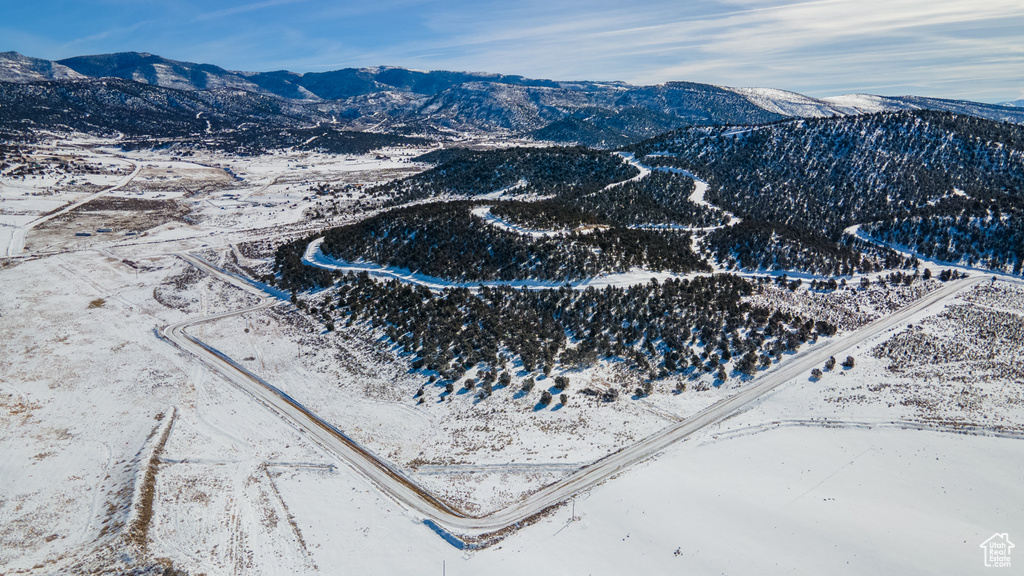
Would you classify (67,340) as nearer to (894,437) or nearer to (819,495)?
(819,495)

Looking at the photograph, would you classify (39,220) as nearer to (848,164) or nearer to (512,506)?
(512,506)

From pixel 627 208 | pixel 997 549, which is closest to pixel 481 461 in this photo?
pixel 997 549

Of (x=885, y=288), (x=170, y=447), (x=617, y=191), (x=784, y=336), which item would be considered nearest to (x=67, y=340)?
(x=170, y=447)

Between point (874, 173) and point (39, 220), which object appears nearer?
point (39, 220)

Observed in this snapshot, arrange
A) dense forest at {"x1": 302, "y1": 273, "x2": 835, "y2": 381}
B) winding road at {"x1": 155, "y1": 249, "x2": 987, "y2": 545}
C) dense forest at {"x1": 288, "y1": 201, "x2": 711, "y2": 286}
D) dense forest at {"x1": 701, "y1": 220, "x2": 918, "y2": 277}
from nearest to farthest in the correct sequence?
winding road at {"x1": 155, "y1": 249, "x2": 987, "y2": 545}, dense forest at {"x1": 302, "y1": 273, "x2": 835, "y2": 381}, dense forest at {"x1": 288, "y1": 201, "x2": 711, "y2": 286}, dense forest at {"x1": 701, "y1": 220, "x2": 918, "y2": 277}

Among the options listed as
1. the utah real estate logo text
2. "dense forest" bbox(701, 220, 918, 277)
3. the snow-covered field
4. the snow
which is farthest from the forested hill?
the utah real estate logo text

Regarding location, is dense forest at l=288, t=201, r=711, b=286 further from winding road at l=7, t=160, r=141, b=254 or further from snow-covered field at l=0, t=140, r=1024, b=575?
winding road at l=7, t=160, r=141, b=254
